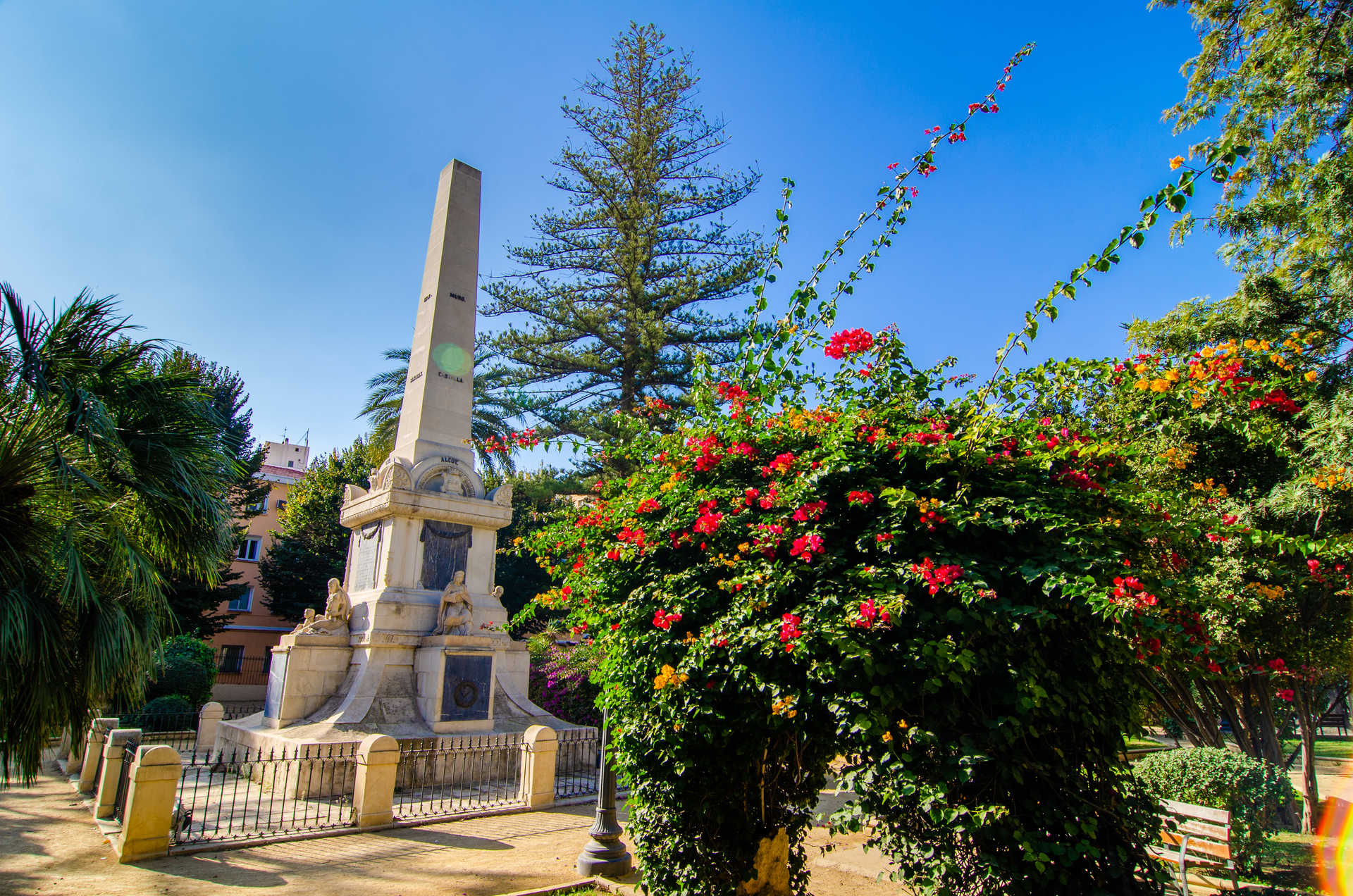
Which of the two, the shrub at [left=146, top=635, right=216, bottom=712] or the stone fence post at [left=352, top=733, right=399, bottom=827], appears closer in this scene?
the stone fence post at [left=352, top=733, right=399, bottom=827]

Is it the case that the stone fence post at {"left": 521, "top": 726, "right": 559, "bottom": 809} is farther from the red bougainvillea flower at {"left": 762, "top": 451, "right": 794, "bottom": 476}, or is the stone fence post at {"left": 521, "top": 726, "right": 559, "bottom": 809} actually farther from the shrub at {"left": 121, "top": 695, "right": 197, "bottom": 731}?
the shrub at {"left": 121, "top": 695, "right": 197, "bottom": 731}

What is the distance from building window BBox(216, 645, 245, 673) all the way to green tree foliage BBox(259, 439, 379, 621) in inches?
270

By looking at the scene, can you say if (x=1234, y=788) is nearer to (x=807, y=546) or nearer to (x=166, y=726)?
(x=807, y=546)

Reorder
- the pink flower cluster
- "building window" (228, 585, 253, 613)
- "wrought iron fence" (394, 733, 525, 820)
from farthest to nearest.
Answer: "building window" (228, 585, 253, 613), "wrought iron fence" (394, 733, 525, 820), the pink flower cluster

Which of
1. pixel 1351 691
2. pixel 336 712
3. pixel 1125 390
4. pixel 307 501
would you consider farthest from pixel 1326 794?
pixel 307 501

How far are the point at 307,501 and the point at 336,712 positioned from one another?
21.2 meters

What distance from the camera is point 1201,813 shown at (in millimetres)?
7945

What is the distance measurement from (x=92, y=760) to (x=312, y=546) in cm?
1968

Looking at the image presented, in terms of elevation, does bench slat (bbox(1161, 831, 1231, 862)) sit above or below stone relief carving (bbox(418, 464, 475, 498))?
below

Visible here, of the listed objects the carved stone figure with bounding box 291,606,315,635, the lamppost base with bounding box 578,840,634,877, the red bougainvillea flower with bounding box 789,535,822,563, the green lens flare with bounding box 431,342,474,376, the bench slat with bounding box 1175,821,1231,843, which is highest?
the green lens flare with bounding box 431,342,474,376

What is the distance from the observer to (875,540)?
3684mm

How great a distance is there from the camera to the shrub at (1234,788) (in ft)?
28.3

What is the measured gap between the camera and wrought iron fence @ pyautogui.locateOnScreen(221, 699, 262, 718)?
22.6 m

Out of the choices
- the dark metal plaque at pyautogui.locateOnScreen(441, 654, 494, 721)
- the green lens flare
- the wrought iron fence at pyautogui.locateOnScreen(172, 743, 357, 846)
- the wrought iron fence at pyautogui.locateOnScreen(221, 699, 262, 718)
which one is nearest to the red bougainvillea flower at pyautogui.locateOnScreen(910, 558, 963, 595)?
the wrought iron fence at pyautogui.locateOnScreen(172, 743, 357, 846)
